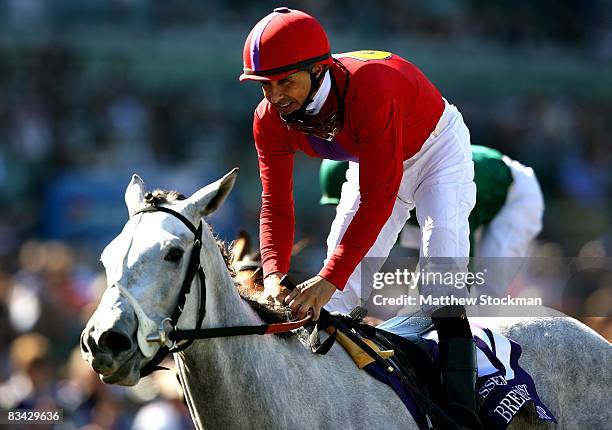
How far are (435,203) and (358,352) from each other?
0.84 m

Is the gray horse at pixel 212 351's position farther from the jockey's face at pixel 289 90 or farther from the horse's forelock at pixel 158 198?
the jockey's face at pixel 289 90

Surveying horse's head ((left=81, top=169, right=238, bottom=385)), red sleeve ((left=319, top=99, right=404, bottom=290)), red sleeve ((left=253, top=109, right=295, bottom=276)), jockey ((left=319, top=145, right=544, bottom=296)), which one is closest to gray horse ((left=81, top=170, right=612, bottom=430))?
horse's head ((left=81, top=169, right=238, bottom=385))

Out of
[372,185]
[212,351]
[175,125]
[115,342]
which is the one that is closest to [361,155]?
[372,185]

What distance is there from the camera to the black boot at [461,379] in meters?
→ 4.63

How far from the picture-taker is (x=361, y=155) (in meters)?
4.46

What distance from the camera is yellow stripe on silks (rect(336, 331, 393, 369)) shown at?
4.43m

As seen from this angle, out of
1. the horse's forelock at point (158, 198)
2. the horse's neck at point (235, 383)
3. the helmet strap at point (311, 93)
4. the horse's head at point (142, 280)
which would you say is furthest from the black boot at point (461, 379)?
the horse's forelock at point (158, 198)

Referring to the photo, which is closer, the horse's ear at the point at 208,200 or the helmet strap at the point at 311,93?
the horse's ear at the point at 208,200

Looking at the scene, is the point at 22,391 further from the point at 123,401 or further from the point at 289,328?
the point at 289,328

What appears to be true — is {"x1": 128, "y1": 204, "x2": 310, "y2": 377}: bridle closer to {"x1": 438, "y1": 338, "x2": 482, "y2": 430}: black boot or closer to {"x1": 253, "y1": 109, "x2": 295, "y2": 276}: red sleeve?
{"x1": 253, "y1": 109, "x2": 295, "y2": 276}: red sleeve

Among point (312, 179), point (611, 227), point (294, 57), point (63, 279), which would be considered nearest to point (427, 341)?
point (294, 57)

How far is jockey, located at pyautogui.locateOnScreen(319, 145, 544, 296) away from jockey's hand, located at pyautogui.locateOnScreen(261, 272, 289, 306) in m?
3.00

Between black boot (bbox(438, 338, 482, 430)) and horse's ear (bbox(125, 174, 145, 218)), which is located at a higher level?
horse's ear (bbox(125, 174, 145, 218))

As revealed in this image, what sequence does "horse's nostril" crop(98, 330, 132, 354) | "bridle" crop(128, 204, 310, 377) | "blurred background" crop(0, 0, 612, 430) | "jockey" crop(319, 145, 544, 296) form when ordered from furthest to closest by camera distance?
"blurred background" crop(0, 0, 612, 430) < "jockey" crop(319, 145, 544, 296) < "bridle" crop(128, 204, 310, 377) < "horse's nostril" crop(98, 330, 132, 354)
